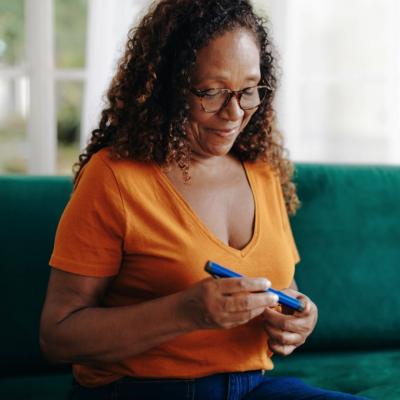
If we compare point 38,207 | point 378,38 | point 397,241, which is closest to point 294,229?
point 397,241

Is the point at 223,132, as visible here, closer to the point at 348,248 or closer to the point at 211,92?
the point at 211,92

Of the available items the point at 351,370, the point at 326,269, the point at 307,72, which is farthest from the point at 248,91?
the point at 307,72

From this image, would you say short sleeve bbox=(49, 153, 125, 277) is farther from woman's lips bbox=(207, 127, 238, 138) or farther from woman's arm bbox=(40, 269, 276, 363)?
woman's lips bbox=(207, 127, 238, 138)

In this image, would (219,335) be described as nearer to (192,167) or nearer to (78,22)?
(192,167)

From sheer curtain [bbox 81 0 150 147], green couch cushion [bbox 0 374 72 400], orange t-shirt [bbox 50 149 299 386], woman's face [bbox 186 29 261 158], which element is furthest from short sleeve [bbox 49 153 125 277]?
sheer curtain [bbox 81 0 150 147]

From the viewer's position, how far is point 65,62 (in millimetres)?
2602

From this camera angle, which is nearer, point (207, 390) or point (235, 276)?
point (235, 276)

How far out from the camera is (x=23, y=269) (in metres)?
1.65

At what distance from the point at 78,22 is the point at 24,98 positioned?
370 mm

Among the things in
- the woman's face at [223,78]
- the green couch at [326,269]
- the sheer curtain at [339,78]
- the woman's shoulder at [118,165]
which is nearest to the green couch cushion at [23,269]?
the green couch at [326,269]

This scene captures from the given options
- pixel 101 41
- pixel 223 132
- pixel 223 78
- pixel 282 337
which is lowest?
pixel 282 337

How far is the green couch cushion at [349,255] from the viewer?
180cm

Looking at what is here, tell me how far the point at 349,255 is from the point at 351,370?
32cm

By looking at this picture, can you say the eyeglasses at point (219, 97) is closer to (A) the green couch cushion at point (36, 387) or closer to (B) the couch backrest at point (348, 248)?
(B) the couch backrest at point (348, 248)
